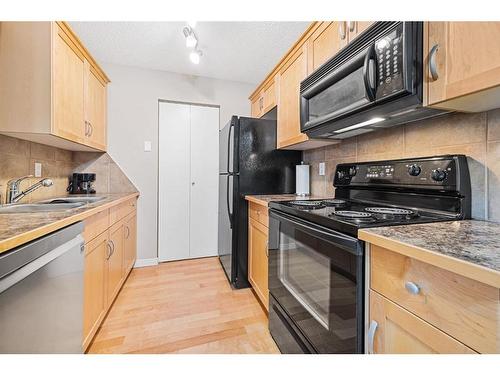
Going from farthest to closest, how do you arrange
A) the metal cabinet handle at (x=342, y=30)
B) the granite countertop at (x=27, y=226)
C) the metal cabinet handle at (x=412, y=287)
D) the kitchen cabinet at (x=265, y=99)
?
the kitchen cabinet at (x=265, y=99)
the metal cabinet handle at (x=342, y=30)
the granite countertop at (x=27, y=226)
the metal cabinet handle at (x=412, y=287)

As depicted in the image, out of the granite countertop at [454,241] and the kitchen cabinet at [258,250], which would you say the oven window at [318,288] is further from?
the kitchen cabinet at [258,250]

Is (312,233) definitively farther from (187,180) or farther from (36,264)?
(187,180)

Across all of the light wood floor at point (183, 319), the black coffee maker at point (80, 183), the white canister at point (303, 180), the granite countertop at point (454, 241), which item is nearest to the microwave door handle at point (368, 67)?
the granite countertop at point (454, 241)

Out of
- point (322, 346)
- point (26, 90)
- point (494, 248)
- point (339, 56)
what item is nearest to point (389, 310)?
point (494, 248)

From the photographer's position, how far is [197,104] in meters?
2.96

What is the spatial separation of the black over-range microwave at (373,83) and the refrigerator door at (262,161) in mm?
752

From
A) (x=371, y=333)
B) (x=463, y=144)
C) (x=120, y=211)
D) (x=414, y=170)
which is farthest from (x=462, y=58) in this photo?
(x=120, y=211)

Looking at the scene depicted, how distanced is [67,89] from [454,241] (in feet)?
7.54

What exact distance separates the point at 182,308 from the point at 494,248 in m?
1.90

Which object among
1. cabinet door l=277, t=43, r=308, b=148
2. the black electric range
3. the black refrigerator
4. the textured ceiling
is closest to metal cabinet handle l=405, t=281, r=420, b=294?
the black electric range

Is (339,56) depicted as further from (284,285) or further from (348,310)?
(284,285)

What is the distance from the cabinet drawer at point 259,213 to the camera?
65.7 inches

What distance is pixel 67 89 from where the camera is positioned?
5.40 ft

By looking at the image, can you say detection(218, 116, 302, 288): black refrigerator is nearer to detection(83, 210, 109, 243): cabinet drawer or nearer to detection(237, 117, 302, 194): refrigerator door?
detection(237, 117, 302, 194): refrigerator door
